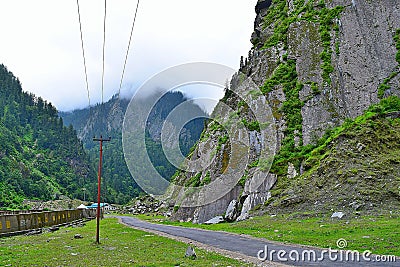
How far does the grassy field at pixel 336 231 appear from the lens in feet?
60.3

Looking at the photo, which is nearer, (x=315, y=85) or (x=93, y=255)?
(x=93, y=255)

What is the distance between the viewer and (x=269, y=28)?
74312mm

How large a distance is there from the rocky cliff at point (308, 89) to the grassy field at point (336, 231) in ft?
19.0

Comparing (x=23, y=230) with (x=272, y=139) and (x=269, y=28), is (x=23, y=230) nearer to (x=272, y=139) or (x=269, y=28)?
(x=272, y=139)

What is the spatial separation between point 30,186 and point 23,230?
131205mm

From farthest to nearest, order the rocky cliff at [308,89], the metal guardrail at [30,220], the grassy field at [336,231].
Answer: the rocky cliff at [308,89] → the metal guardrail at [30,220] → the grassy field at [336,231]

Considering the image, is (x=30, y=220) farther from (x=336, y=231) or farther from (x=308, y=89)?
(x=308, y=89)

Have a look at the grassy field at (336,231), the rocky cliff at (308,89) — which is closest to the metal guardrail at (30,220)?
the rocky cliff at (308,89)

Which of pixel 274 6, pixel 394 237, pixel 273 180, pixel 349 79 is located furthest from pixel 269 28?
pixel 394 237

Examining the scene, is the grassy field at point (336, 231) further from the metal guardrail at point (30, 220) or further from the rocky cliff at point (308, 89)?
the metal guardrail at point (30, 220)

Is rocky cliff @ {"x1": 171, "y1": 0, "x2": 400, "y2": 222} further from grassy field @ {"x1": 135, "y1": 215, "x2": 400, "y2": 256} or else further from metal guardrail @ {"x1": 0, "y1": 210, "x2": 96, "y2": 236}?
metal guardrail @ {"x1": 0, "y1": 210, "x2": 96, "y2": 236}

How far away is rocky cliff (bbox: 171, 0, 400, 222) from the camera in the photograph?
43469 mm

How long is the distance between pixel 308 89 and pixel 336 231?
3259cm

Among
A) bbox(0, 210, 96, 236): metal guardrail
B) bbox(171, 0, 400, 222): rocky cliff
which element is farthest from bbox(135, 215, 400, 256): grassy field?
bbox(0, 210, 96, 236): metal guardrail
